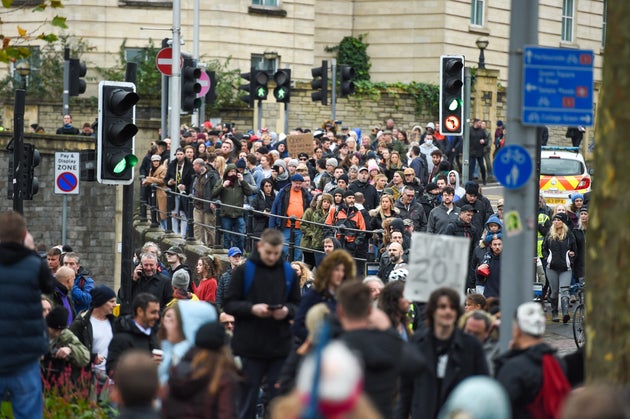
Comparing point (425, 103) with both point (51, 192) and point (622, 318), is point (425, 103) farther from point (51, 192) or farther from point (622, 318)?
point (622, 318)

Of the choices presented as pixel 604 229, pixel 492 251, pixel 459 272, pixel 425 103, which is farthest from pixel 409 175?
pixel 425 103

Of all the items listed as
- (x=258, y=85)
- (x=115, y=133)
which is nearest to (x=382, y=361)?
(x=115, y=133)

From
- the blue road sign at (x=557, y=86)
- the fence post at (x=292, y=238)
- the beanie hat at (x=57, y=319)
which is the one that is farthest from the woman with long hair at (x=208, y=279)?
the blue road sign at (x=557, y=86)

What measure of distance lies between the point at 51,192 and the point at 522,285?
28.1 meters

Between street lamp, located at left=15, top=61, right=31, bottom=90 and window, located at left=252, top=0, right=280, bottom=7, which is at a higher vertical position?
window, located at left=252, top=0, right=280, bottom=7

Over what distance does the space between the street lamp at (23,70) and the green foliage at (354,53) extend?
36.7 ft

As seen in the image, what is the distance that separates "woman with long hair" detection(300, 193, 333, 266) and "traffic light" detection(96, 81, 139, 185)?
6.18 m

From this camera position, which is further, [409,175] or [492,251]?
[409,175]

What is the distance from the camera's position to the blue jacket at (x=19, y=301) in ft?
34.0

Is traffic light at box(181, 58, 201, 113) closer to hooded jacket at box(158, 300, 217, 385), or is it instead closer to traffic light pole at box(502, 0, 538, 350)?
traffic light pole at box(502, 0, 538, 350)

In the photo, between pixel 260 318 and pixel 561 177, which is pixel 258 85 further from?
pixel 260 318

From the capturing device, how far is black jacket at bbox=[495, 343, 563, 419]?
896cm

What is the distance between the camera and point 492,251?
1883 cm

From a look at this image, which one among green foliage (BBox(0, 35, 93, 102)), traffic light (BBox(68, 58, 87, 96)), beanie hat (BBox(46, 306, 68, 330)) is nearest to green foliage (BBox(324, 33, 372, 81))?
green foliage (BBox(0, 35, 93, 102))
